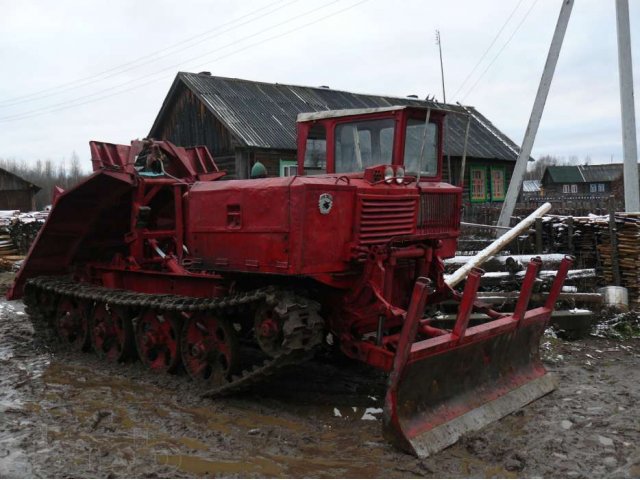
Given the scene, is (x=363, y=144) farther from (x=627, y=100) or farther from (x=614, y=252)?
(x=627, y=100)

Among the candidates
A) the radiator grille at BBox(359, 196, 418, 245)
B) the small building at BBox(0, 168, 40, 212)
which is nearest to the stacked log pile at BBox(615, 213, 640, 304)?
the radiator grille at BBox(359, 196, 418, 245)

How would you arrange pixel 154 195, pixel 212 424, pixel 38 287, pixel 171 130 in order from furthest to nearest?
pixel 171 130 < pixel 38 287 < pixel 154 195 < pixel 212 424

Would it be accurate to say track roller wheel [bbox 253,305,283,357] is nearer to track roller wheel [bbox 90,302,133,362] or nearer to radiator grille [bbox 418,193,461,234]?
radiator grille [bbox 418,193,461,234]

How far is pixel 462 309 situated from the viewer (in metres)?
5.14

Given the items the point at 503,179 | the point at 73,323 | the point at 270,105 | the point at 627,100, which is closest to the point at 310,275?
the point at 73,323

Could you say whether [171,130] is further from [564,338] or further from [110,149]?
[564,338]

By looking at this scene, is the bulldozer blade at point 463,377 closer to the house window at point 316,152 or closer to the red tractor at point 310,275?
the red tractor at point 310,275

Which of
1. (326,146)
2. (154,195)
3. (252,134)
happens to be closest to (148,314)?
(154,195)

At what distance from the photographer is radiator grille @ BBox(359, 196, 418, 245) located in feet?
18.8

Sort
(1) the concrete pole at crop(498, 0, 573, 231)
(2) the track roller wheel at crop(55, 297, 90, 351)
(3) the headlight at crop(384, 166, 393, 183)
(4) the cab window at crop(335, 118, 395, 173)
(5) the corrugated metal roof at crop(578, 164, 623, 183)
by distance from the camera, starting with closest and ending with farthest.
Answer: (3) the headlight at crop(384, 166, 393, 183) → (4) the cab window at crop(335, 118, 395, 173) → (2) the track roller wheel at crop(55, 297, 90, 351) → (1) the concrete pole at crop(498, 0, 573, 231) → (5) the corrugated metal roof at crop(578, 164, 623, 183)

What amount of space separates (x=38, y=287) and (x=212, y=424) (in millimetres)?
4276

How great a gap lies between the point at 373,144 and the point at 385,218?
1009 millimetres

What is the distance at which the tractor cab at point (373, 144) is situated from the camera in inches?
251

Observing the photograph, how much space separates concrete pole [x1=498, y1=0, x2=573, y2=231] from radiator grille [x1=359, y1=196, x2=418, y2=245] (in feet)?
25.2
